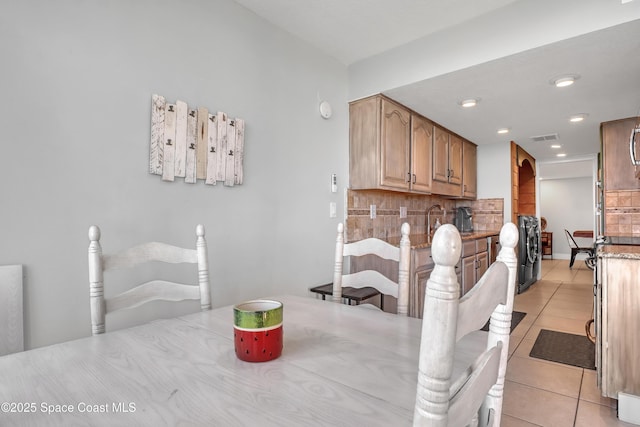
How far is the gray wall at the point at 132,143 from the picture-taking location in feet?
4.51

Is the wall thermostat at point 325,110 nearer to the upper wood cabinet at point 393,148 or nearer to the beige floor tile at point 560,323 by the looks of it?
the upper wood cabinet at point 393,148

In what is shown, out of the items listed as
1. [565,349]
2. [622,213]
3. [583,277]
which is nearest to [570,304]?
[622,213]

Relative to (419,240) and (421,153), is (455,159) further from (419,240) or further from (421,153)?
(419,240)

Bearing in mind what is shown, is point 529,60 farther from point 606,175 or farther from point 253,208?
point 606,175

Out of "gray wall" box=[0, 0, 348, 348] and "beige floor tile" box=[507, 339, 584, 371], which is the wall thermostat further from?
"beige floor tile" box=[507, 339, 584, 371]

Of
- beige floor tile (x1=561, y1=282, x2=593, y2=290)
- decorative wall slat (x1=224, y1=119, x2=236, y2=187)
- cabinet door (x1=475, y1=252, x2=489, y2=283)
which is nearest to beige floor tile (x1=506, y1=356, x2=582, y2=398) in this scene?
cabinet door (x1=475, y1=252, x2=489, y2=283)

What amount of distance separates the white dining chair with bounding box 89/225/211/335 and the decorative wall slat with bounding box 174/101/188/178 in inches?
22.7

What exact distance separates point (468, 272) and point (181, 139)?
2.99 meters

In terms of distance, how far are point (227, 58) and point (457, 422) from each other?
2163 millimetres

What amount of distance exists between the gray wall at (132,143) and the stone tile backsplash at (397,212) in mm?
615

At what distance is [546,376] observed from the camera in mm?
2242

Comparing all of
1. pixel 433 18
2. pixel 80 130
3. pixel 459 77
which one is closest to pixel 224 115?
pixel 80 130

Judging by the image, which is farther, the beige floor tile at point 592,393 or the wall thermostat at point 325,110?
the wall thermostat at point 325,110

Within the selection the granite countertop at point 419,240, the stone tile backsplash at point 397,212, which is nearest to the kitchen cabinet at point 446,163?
the stone tile backsplash at point 397,212
